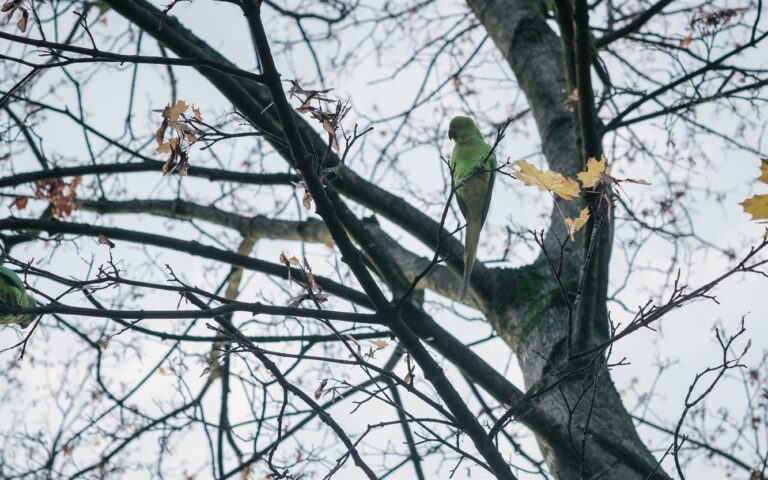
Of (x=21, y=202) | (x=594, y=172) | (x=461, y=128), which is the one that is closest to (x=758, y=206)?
(x=594, y=172)

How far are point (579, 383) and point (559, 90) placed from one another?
7.38 ft

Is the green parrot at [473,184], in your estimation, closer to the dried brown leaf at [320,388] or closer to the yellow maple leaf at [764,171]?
the dried brown leaf at [320,388]

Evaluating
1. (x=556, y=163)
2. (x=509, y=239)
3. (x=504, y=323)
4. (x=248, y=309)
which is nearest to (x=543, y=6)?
(x=556, y=163)

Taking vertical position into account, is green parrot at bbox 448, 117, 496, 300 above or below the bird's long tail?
above

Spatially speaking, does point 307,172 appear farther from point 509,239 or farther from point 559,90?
point 559,90

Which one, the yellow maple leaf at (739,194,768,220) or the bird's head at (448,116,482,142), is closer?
the yellow maple leaf at (739,194,768,220)

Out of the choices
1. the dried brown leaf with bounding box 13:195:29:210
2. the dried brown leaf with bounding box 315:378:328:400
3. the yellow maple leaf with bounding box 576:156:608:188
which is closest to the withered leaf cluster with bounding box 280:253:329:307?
the dried brown leaf with bounding box 315:378:328:400

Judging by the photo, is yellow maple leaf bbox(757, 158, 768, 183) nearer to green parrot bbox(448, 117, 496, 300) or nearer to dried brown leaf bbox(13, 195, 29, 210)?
green parrot bbox(448, 117, 496, 300)

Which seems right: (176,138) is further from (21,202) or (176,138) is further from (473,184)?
(21,202)

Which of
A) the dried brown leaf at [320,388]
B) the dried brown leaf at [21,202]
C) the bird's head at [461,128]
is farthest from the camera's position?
the dried brown leaf at [21,202]

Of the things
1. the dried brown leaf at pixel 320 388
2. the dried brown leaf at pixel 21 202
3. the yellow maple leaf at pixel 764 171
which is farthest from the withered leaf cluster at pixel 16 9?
the dried brown leaf at pixel 21 202

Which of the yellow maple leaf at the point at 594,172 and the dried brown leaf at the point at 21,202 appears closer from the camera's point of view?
the yellow maple leaf at the point at 594,172

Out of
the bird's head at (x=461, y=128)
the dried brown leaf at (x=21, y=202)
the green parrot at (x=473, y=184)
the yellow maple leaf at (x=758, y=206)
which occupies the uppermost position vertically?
the dried brown leaf at (x=21, y=202)

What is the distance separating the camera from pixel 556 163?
4195 millimetres
